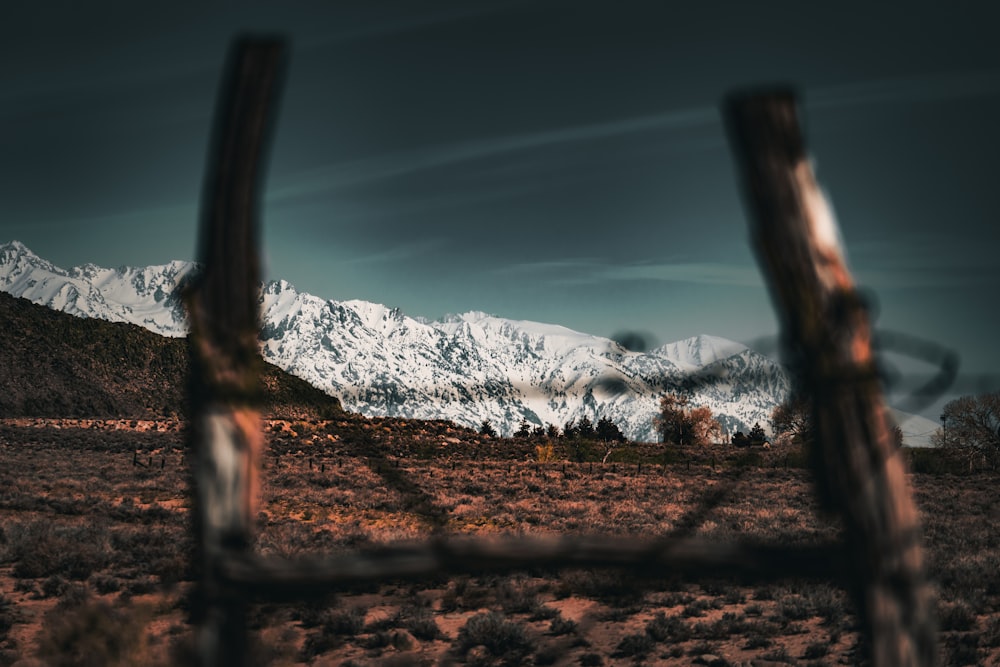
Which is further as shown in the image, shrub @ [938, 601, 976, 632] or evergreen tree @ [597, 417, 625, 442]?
evergreen tree @ [597, 417, 625, 442]

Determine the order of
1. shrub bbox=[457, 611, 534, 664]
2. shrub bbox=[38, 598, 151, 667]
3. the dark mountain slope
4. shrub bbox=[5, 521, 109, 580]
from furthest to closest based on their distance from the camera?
1. the dark mountain slope
2. shrub bbox=[5, 521, 109, 580]
3. shrub bbox=[457, 611, 534, 664]
4. shrub bbox=[38, 598, 151, 667]

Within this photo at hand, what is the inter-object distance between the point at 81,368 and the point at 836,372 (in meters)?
121

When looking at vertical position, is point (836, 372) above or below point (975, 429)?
above

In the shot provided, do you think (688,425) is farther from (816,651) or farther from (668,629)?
(816,651)

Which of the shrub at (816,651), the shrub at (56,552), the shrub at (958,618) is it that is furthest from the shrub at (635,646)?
the shrub at (56,552)

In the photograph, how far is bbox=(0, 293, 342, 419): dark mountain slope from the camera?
297 ft

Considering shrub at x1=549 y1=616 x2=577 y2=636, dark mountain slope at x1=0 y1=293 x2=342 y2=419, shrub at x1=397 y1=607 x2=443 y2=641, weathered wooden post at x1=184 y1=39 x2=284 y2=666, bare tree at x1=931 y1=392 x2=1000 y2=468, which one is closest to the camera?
weathered wooden post at x1=184 y1=39 x2=284 y2=666

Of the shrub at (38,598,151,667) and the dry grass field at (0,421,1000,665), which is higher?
the shrub at (38,598,151,667)

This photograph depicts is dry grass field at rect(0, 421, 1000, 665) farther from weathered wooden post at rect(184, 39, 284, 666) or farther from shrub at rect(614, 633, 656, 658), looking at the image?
weathered wooden post at rect(184, 39, 284, 666)

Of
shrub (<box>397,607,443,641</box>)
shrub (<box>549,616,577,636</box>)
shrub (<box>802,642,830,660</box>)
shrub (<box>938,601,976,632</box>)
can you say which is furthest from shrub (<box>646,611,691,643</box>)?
shrub (<box>938,601,976,632</box>)

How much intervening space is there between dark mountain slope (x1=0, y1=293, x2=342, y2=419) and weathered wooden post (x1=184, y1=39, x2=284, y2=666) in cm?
8369

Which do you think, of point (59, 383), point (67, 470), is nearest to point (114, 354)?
point (59, 383)

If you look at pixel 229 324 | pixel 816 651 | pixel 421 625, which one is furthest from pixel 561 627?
pixel 229 324

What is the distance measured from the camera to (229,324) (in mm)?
2088
